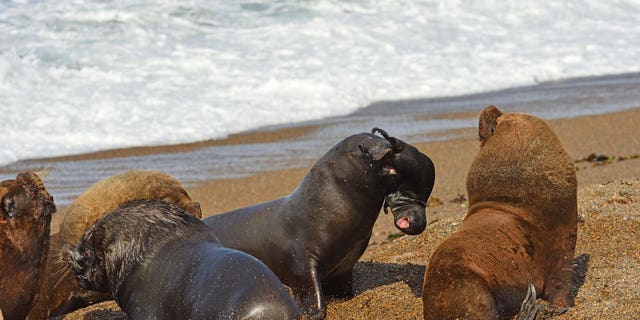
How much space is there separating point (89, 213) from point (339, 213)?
165 centimetres

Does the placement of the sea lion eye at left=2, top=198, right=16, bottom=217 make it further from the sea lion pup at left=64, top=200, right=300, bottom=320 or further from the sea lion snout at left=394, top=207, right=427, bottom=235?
the sea lion snout at left=394, top=207, right=427, bottom=235

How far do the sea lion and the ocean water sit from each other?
5427 mm

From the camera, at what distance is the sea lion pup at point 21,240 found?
4453mm

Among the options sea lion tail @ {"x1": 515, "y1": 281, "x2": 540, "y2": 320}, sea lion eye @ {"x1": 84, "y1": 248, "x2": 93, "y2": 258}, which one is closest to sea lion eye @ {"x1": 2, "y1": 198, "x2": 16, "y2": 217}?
sea lion eye @ {"x1": 84, "y1": 248, "x2": 93, "y2": 258}

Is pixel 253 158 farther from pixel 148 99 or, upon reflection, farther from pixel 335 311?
pixel 335 311

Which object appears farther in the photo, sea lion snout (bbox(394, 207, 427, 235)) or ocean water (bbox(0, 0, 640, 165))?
ocean water (bbox(0, 0, 640, 165))

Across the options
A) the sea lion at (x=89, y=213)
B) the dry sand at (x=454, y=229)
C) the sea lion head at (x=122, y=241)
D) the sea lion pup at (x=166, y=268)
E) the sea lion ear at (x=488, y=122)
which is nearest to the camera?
the sea lion pup at (x=166, y=268)

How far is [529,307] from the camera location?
A: 14.8 feet

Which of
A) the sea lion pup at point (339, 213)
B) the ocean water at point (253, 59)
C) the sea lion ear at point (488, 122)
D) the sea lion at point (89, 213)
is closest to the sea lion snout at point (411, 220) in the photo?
the sea lion pup at point (339, 213)

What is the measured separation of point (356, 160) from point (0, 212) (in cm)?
218

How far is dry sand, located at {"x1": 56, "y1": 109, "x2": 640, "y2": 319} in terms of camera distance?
204 inches

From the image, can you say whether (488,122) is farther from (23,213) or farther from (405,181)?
(23,213)

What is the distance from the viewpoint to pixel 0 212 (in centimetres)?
446

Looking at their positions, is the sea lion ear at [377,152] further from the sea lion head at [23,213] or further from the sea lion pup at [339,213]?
the sea lion head at [23,213]
